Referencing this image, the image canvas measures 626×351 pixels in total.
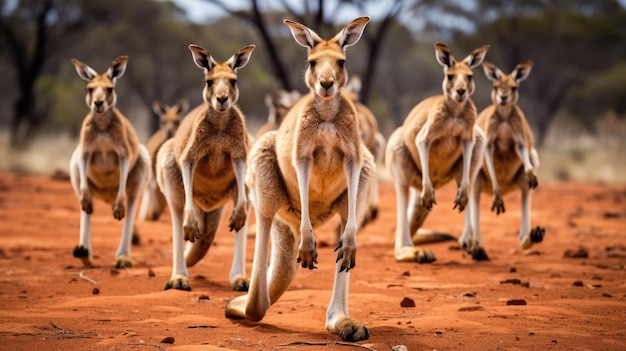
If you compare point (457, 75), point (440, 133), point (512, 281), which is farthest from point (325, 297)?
point (457, 75)

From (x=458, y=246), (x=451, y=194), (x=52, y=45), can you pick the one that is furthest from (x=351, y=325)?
(x=52, y=45)

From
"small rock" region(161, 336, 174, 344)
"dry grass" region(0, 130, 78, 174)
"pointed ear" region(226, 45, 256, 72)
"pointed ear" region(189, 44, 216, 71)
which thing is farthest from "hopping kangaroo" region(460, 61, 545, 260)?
"dry grass" region(0, 130, 78, 174)

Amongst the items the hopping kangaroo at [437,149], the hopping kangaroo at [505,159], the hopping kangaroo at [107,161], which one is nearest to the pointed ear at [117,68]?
the hopping kangaroo at [107,161]

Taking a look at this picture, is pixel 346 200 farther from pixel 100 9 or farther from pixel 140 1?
pixel 140 1

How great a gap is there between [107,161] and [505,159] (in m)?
3.53

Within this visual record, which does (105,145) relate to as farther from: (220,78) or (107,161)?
(220,78)

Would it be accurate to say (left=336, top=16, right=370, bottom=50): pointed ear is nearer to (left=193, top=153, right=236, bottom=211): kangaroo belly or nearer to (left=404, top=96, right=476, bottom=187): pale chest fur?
(left=193, top=153, right=236, bottom=211): kangaroo belly

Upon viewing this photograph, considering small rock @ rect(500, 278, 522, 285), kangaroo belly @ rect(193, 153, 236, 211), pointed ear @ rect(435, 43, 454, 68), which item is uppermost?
pointed ear @ rect(435, 43, 454, 68)

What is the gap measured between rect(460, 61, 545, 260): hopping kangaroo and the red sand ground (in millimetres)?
291

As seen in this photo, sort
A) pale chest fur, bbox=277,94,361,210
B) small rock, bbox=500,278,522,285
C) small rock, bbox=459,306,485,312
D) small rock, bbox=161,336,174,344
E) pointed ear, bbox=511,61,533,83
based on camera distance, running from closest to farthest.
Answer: small rock, bbox=161,336,174,344
pale chest fur, bbox=277,94,361,210
small rock, bbox=459,306,485,312
small rock, bbox=500,278,522,285
pointed ear, bbox=511,61,533,83

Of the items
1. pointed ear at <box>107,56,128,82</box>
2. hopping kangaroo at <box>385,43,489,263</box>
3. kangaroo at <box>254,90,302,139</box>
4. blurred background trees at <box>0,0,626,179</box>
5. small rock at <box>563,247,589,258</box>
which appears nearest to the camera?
hopping kangaroo at <box>385,43,489,263</box>

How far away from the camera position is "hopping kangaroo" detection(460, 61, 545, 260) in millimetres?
7180

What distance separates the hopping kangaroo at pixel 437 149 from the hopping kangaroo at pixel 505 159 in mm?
295

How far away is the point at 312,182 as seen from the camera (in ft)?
14.0
